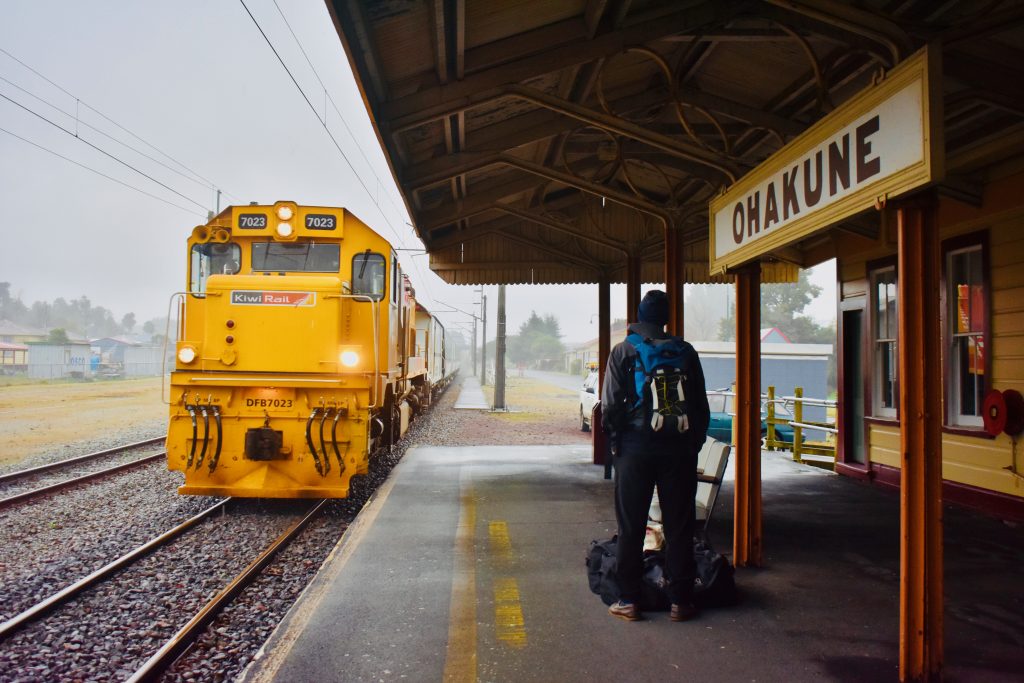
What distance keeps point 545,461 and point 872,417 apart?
464cm

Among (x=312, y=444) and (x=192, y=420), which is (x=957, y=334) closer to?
(x=312, y=444)

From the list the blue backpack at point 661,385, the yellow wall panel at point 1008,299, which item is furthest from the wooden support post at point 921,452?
the yellow wall panel at point 1008,299

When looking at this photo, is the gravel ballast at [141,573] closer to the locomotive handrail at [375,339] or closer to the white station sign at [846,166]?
the locomotive handrail at [375,339]

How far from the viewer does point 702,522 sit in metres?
5.78

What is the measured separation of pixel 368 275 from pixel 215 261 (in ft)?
6.18

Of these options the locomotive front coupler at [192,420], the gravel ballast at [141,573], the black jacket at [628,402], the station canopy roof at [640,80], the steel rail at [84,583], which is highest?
the station canopy roof at [640,80]

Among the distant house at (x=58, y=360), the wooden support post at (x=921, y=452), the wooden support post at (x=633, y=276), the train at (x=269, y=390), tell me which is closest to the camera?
the wooden support post at (x=921, y=452)

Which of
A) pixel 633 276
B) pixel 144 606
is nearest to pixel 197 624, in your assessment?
pixel 144 606

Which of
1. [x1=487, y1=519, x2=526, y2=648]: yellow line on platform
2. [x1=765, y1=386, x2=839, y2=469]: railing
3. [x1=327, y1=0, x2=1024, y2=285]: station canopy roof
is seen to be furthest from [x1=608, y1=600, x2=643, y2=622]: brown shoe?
[x1=765, y1=386, x2=839, y2=469]: railing

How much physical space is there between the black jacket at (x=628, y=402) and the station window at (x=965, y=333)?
493 cm

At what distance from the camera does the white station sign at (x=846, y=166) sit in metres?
2.79

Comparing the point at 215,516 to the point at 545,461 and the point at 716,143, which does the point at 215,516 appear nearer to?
the point at 545,461

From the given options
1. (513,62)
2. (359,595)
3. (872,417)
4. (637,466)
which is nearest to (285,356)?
(359,595)

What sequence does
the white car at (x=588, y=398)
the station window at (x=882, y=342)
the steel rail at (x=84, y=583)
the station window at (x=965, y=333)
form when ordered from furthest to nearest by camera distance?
the white car at (x=588, y=398) → the station window at (x=882, y=342) → the station window at (x=965, y=333) → the steel rail at (x=84, y=583)
